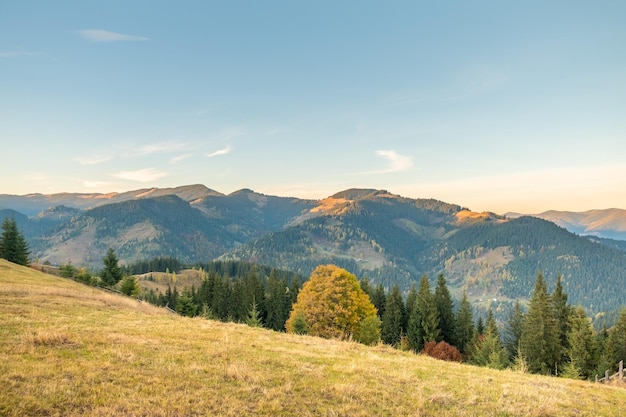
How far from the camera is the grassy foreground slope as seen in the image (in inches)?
386

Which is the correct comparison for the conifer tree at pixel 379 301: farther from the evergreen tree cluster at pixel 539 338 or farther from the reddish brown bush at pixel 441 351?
the reddish brown bush at pixel 441 351

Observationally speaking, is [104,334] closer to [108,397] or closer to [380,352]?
[108,397]

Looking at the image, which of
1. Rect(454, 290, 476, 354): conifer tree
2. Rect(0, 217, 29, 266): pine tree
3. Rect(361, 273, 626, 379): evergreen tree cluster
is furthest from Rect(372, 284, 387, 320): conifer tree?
Rect(0, 217, 29, 266): pine tree

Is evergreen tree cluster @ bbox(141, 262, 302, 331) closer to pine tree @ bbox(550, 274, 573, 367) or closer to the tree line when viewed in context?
the tree line

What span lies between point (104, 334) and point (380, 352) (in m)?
15.2

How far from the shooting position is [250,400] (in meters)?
10.7

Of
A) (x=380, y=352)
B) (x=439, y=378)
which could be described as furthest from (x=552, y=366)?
(x=439, y=378)

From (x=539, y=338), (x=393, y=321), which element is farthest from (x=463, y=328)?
(x=539, y=338)

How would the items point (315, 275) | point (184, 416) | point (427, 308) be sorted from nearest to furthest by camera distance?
point (184, 416) < point (315, 275) < point (427, 308)

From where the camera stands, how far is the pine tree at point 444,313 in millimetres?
76812

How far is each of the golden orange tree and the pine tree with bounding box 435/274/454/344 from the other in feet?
71.1

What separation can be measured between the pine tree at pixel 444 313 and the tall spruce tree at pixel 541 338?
19.8 m

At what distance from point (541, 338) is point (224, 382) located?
59.4m

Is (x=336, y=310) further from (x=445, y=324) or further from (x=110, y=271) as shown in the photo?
(x=110, y=271)
